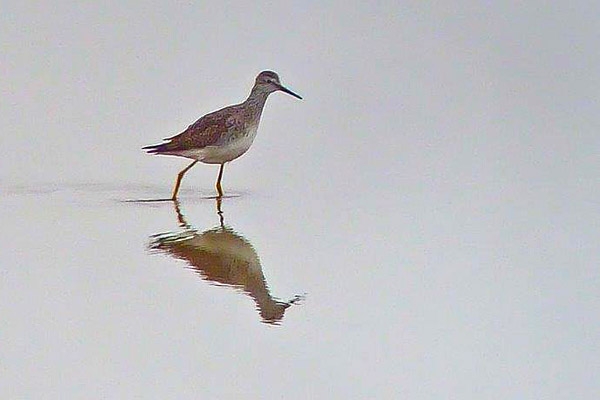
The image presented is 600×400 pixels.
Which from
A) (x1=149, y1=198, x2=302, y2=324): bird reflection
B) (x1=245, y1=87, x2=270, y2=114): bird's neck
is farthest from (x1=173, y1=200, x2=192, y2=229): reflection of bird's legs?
(x1=245, y1=87, x2=270, y2=114): bird's neck

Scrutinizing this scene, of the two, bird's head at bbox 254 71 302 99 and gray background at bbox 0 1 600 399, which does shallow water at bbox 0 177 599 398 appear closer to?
gray background at bbox 0 1 600 399

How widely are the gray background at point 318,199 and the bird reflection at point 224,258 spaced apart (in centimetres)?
4

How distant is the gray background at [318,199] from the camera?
7.22ft

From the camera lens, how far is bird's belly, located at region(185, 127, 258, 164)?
11.5 feet

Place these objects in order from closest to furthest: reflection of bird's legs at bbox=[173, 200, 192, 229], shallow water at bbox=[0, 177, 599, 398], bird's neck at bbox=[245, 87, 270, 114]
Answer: shallow water at bbox=[0, 177, 599, 398] < reflection of bird's legs at bbox=[173, 200, 192, 229] < bird's neck at bbox=[245, 87, 270, 114]

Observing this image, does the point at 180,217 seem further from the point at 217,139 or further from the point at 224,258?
the point at 224,258

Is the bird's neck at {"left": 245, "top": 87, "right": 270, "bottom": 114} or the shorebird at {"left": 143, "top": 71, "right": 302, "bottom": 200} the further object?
the bird's neck at {"left": 245, "top": 87, "right": 270, "bottom": 114}

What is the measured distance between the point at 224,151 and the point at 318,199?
290mm

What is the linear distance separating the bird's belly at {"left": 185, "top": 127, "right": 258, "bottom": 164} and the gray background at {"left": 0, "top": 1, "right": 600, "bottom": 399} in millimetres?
119


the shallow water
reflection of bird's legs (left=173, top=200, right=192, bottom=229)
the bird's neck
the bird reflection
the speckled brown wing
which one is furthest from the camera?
the bird's neck

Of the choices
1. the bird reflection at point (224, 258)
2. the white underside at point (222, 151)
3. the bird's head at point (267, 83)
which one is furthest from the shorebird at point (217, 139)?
the bird reflection at point (224, 258)

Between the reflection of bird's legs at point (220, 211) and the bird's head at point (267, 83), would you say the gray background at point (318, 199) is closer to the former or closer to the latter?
the reflection of bird's legs at point (220, 211)

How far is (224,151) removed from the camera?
3.51 meters

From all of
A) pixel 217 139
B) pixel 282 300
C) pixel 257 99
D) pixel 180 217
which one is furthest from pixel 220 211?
pixel 282 300
